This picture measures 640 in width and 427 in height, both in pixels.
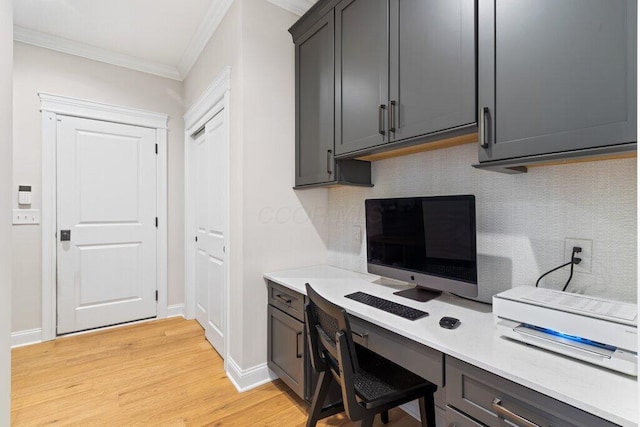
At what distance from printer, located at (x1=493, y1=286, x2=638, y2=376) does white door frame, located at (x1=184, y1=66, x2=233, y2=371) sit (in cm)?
180

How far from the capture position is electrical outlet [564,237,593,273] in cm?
121

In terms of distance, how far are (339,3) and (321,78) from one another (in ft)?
1.45

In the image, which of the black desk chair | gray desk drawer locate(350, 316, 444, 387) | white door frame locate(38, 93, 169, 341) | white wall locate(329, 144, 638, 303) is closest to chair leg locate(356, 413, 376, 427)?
the black desk chair

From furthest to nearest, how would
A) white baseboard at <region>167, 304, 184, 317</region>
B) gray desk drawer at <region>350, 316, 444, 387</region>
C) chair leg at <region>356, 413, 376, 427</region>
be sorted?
1. white baseboard at <region>167, 304, 184, 317</region>
2. chair leg at <region>356, 413, 376, 427</region>
3. gray desk drawer at <region>350, 316, 444, 387</region>

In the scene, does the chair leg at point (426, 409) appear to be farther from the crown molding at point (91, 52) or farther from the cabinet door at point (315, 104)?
the crown molding at point (91, 52)

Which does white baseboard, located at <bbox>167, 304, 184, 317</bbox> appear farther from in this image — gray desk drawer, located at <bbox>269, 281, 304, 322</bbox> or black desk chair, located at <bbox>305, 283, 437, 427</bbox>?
Result: black desk chair, located at <bbox>305, 283, 437, 427</bbox>

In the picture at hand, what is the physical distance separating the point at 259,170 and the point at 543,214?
1680 millimetres

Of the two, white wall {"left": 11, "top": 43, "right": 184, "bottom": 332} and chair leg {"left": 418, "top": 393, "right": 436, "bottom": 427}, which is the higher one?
white wall {"left": 11, "top": 43, "right": 184, "bottom": 332}

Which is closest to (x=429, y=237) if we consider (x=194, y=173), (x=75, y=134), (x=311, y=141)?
(x=311, y=141)

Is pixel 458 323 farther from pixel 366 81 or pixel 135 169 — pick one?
pixel 135 169

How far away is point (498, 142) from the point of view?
1.18 meters

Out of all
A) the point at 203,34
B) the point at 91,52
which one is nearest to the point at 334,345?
the point at 203,34

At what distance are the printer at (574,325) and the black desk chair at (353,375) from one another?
51 cm

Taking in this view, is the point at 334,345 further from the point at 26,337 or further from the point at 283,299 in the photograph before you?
the point at 26,337
